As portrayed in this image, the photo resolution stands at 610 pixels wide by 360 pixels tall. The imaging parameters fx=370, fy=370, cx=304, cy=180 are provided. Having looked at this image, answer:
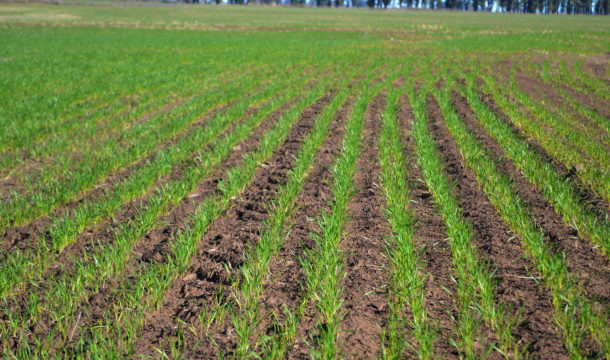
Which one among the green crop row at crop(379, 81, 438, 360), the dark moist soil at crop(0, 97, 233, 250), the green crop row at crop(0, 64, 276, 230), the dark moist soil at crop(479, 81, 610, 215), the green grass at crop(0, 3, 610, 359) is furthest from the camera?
the green crop row at crop(0, 64, 276, 230)

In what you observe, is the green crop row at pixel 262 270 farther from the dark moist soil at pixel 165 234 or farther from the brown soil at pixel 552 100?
the brown soil at pixel 552 100

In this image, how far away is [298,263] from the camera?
3463 millimetres

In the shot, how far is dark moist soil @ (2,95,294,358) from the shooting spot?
2.85 m

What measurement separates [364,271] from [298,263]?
0.61 m

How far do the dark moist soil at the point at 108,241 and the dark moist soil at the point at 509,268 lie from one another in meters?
3.03

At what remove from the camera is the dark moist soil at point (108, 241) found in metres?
2.85

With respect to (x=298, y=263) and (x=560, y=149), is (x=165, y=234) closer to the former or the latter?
(x=298, y=263)

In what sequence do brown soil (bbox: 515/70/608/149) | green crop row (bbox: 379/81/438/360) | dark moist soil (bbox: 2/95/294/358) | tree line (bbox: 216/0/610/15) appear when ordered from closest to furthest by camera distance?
green crop row (bbox: 379/81/438/360)
dark moist soil (bbox: 2/95/294/358)
brown soil (bbox: 515/70/608/149)
tree line (bbox: 216/0/610/15)

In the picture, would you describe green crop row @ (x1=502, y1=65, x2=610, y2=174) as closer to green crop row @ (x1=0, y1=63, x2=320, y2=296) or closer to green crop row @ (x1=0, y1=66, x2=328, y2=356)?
green crop row @ (x1=0, y1=66, x2=328, y2=356)

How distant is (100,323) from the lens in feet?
8.52

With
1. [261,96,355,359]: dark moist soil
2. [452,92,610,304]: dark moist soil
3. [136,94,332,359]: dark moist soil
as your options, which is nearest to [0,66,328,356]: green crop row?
[136,94,332,359]: dark moist soil

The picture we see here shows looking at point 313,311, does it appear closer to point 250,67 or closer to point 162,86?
point 162,86

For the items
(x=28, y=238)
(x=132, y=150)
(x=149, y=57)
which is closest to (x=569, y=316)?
(x=28, y=238)

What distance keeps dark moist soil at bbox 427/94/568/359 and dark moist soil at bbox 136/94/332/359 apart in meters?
2.08
